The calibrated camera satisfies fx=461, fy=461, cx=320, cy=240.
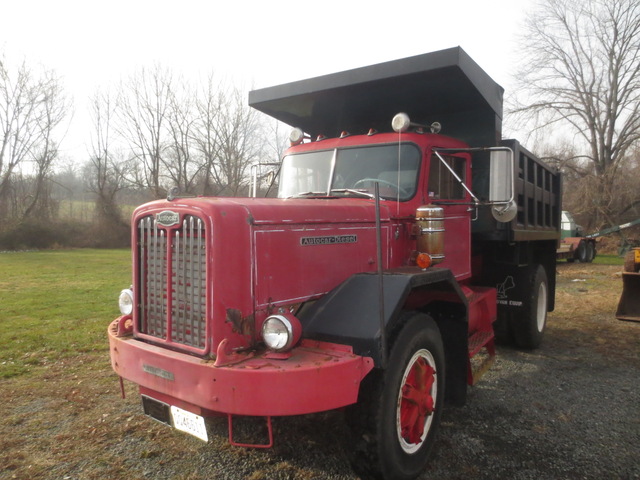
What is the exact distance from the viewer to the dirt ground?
121 inches

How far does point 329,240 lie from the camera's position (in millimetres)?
3162

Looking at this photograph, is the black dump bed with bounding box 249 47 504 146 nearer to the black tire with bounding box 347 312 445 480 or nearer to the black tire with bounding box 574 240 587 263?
the black tire with bounding box 347 312 445 480

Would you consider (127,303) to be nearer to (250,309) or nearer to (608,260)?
(250,309)

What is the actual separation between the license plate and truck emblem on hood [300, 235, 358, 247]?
121cm

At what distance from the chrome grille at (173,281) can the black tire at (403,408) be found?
103 centimetres

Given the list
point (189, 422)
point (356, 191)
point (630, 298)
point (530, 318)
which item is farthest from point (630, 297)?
point (189, 422)

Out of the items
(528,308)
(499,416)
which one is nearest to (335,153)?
(499,416)

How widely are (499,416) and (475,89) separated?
9.65 ft

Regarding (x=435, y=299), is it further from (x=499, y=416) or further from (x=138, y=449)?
(x=138, y=449)

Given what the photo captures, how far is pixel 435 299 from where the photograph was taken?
3.65 m

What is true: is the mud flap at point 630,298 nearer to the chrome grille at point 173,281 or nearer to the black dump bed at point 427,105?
the black dump bed at point 427,105

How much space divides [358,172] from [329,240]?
1.20 m

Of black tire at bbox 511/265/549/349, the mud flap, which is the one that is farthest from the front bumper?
the mud flap

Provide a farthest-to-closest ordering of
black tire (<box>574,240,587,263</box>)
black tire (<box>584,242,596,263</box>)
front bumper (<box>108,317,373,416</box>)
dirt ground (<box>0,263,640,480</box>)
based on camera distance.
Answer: black tire (<box>584,242,596,263</box>) < black tire (<box>574,240,587,263</box>) < dirt ground (<box>0,263,640,480</box>) < front bumper (<box>108,317,373,416</box>)
